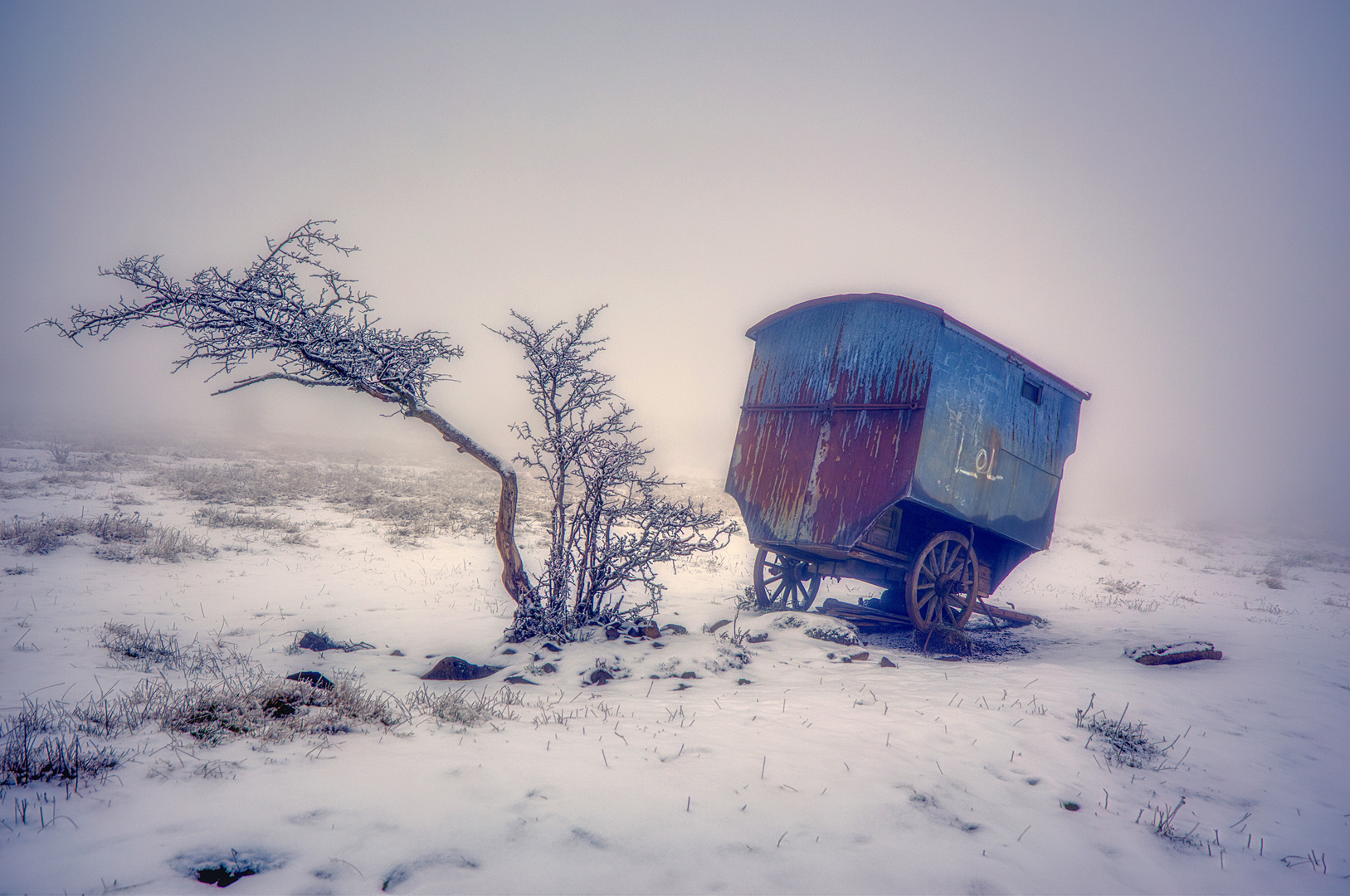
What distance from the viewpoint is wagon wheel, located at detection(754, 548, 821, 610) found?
9945 mm

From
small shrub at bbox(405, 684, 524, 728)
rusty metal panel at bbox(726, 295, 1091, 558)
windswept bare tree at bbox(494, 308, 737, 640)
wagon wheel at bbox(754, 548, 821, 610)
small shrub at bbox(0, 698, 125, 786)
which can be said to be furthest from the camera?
wagon wheel at bbox(754, 548, 821, 610)

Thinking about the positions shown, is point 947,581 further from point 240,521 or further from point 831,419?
point 240,521

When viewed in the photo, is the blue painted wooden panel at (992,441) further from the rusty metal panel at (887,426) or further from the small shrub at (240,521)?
the small shrub at (240,521)

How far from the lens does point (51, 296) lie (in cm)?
10500

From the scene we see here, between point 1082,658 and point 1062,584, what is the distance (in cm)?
926

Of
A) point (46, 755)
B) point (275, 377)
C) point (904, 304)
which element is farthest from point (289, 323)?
point (904, 304)

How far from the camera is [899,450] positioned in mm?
7520

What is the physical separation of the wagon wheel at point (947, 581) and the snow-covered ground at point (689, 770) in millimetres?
1027

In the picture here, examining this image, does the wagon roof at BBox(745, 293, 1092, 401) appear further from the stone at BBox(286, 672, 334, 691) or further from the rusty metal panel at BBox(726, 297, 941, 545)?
the stone at BBox(286, 672, 334, 691)

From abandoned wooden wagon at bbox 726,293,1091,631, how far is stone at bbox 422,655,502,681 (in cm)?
481

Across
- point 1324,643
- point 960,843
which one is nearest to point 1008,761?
point 960,843

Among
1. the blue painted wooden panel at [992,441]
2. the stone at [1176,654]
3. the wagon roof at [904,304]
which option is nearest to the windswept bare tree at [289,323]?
the wagon roof at [904,304]

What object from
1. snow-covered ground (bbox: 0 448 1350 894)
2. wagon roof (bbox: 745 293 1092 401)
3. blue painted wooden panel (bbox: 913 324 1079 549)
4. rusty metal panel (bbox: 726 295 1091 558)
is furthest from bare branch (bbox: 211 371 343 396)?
blue painted wooden panel (bbox: 913 324 1079 549)

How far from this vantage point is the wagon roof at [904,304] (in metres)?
7.74
